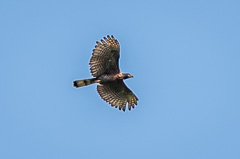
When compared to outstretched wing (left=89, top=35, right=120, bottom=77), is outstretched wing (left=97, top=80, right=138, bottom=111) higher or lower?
lower

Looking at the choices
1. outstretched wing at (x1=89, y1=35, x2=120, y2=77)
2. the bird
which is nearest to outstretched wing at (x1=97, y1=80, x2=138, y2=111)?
the bird

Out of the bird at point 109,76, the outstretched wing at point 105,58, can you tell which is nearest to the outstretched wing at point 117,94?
the bird at point 109,76

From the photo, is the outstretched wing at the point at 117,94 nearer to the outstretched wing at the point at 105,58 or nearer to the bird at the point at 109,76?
the bird at the point at 109,76

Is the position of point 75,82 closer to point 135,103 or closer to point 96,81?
point 96,81

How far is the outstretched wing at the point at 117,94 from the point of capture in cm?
3278

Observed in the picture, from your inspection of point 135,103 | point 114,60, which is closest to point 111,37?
point 114,60

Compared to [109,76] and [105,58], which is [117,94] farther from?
[105,58]

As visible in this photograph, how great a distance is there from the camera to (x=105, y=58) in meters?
31.9

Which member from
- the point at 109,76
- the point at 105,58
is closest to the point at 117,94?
the point at 109,76

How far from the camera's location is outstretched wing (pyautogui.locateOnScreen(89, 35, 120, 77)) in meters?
31.7

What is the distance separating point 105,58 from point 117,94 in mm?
2030

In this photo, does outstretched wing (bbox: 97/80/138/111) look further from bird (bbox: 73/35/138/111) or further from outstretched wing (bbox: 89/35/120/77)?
outstretched wing (bbox: 89/35/120/77)

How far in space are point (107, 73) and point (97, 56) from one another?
0.94m

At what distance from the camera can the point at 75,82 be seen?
3197 centimetres
